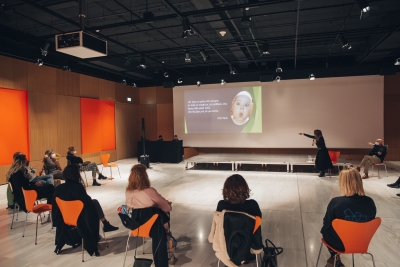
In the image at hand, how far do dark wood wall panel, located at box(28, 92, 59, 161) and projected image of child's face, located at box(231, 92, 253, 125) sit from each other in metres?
6.85

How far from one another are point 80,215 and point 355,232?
280cm

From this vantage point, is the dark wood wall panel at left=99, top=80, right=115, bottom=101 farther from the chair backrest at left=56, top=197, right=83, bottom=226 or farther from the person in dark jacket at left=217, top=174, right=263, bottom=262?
the person in dark jacket at left=217, top=174, right=263, bottom=262

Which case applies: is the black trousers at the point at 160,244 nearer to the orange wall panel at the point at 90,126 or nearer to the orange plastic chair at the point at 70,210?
the orange plastic chair at the point at 70,210

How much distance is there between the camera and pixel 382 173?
834cm

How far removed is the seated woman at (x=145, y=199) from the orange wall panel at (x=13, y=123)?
6513 mm

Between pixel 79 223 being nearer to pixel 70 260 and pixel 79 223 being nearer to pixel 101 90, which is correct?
pixel 70 260

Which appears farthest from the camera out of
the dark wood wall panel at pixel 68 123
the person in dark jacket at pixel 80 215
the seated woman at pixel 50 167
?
the dark wood wall panel at pixel 68 123

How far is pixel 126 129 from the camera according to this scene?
13172mm

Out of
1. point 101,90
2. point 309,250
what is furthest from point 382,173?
point 101,90

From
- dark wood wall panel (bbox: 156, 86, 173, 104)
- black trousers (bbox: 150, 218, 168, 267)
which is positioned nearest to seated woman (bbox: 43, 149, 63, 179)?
black trousers (bbox: 150, 218, 168, 267)

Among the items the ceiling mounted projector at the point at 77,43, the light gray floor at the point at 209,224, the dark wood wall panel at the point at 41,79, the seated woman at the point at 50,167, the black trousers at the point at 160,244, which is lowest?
the light gray floor at the point at 209,224

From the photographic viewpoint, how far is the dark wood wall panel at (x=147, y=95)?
1403 centimetres

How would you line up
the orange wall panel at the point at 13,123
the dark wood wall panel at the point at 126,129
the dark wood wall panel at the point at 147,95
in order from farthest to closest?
1. the dark wood wall panel at the point at 147,95
2. the dark wood wall panel at the point at 126,129
3. the orange wall panel at the point at 13,123

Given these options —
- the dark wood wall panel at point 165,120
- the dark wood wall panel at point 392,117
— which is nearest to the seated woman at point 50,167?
the dark wood wall panel at point 165,120
